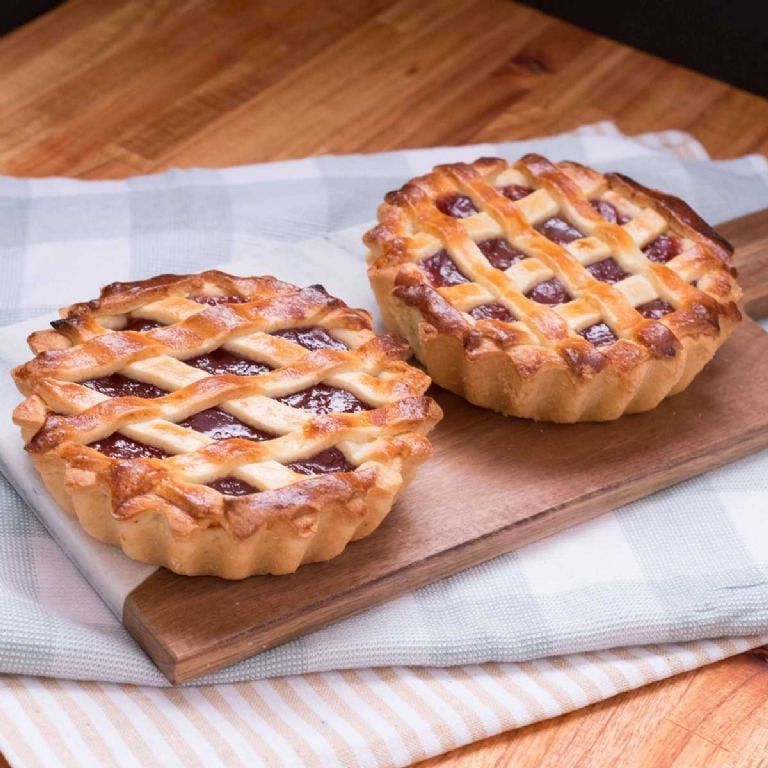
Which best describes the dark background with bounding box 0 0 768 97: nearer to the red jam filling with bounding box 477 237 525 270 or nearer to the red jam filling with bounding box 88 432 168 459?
the red jam filling with bounding box 477 237 525 270

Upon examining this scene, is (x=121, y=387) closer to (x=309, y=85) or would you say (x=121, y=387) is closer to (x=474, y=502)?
(x=474, y=502)

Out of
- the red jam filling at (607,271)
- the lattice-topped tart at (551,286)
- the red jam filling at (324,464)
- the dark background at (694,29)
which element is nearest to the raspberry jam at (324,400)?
the red jam filling at (324,464)

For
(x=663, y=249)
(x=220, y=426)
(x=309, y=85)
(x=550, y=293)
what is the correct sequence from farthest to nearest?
(x=309, y=85) < (x=663, y=249) < (x=550, y=293) < (x=220, y=426)

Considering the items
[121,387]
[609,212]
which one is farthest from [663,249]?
[121,387]

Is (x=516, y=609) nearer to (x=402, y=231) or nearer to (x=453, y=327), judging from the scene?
(x=453, y=327)

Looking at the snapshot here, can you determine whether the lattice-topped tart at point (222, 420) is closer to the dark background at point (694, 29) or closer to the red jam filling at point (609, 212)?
the red jam filling at point (609, 212)

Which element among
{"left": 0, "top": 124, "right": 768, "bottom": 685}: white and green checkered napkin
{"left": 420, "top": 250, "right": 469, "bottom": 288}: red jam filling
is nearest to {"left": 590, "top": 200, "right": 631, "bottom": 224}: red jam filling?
{"left": 420, "top": 250, "right": 469, "bottom": 288}: red jam filling
